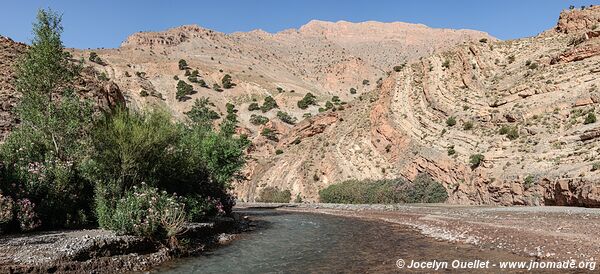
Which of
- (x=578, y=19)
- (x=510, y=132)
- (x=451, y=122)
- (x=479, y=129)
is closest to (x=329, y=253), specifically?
(x=510, y=132)

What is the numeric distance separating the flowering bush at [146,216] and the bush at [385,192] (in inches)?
1232

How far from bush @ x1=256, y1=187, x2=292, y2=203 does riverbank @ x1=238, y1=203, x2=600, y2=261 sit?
2878 centimetres

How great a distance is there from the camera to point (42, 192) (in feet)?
55.3

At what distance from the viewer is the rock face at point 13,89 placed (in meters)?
27.6

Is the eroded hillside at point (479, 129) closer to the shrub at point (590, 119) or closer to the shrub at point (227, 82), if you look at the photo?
the shrub at point (590, 119)

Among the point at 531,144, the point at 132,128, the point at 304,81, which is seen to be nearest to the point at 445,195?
the point at 531,144

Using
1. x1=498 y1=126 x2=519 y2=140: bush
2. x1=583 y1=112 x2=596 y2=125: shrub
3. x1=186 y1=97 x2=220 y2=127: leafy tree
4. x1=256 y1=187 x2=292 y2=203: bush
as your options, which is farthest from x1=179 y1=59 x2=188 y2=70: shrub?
x1=583 y1=112 x2=596 y2=125: shrub

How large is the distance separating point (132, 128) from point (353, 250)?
35.9ft

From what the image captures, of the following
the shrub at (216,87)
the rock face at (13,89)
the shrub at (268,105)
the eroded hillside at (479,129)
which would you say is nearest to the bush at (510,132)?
the eroded hillside at (479,129)

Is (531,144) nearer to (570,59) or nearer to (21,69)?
(570,59)

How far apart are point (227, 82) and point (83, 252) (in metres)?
99.3

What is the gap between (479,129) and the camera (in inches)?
1763

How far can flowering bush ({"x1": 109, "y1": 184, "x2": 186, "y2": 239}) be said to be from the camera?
49.9ft

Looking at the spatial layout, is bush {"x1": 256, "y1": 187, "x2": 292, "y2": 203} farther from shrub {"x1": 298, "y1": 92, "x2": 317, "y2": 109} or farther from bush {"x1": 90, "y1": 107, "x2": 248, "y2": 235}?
shrub {"x1": 298, "y1": 92, "x2": 317, "y2": 109}
